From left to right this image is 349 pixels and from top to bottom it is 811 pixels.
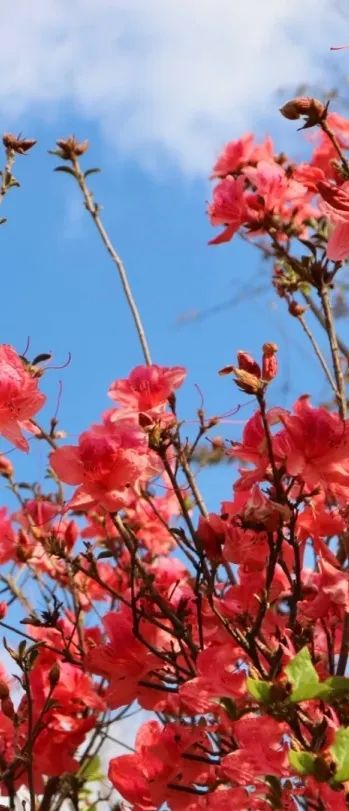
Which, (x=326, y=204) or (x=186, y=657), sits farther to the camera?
(x=186, y=657)

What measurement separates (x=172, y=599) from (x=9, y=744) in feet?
1.44

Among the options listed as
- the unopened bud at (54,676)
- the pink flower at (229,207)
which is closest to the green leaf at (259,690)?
the unopened bud at (54,676)

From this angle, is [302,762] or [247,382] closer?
[302,762]

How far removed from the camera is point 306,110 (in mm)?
1827

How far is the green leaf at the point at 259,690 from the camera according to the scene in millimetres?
1275

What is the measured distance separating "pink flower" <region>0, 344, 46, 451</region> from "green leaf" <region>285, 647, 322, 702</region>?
775mm

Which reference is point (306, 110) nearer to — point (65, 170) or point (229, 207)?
point (229, 207)

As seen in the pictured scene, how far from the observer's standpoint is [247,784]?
58.0 inches

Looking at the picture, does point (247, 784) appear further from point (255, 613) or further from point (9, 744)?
point (9, 744)

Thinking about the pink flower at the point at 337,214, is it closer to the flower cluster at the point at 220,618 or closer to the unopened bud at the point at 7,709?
the flower cluster at the point at 220,618

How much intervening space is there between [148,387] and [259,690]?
2.53 feet

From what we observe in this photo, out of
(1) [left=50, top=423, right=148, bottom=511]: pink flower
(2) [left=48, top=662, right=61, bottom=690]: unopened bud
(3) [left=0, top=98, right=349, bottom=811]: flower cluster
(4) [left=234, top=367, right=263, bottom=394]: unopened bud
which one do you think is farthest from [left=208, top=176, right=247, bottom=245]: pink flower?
(2) [left=48, top=662, right=61, bottom=690]: unopened bud

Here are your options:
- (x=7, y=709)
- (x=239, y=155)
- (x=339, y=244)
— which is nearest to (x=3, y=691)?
(x=7, y=709)

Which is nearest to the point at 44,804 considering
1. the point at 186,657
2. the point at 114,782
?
the point at 114,782
